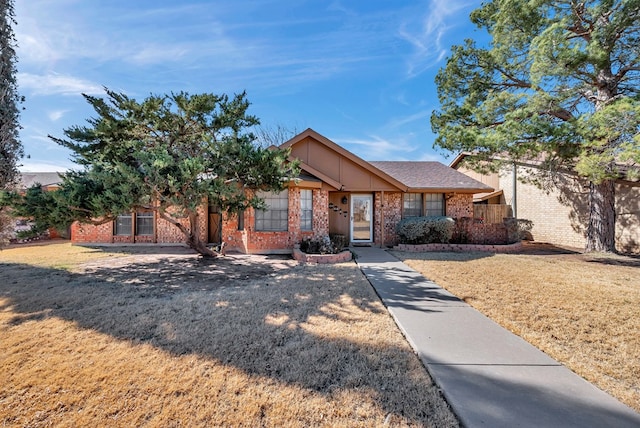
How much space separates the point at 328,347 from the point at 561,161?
12178mm

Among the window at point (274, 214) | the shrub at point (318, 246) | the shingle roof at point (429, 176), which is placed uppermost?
the shingle roof at point (429, 176)

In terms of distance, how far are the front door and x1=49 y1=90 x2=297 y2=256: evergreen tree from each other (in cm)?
569

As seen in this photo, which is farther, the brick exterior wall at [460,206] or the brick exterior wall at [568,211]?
the brick exterior wall at [460,206]

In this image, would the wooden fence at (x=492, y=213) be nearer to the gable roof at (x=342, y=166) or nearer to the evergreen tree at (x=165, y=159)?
the gable roof at (x=342, y=166)

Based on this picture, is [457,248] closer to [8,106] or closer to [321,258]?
[321,258]

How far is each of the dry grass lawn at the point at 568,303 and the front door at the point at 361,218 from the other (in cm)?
386

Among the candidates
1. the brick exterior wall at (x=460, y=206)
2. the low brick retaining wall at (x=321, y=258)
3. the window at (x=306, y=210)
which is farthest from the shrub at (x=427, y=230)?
the window at (x=306, y=210)

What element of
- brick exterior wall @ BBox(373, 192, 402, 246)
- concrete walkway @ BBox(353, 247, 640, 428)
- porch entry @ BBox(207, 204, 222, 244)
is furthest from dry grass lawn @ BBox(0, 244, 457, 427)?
brick exterior wall @ BBox(373, 192, 402, 246)

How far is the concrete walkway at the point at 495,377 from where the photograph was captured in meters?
2.29

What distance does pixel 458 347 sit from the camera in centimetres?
348

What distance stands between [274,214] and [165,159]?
4.71 metres

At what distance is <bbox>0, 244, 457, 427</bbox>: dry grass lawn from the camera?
2336mm

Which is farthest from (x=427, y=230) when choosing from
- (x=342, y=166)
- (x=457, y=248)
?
(x=342, y=166)

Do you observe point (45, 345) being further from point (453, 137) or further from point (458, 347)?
point (453, 137)
